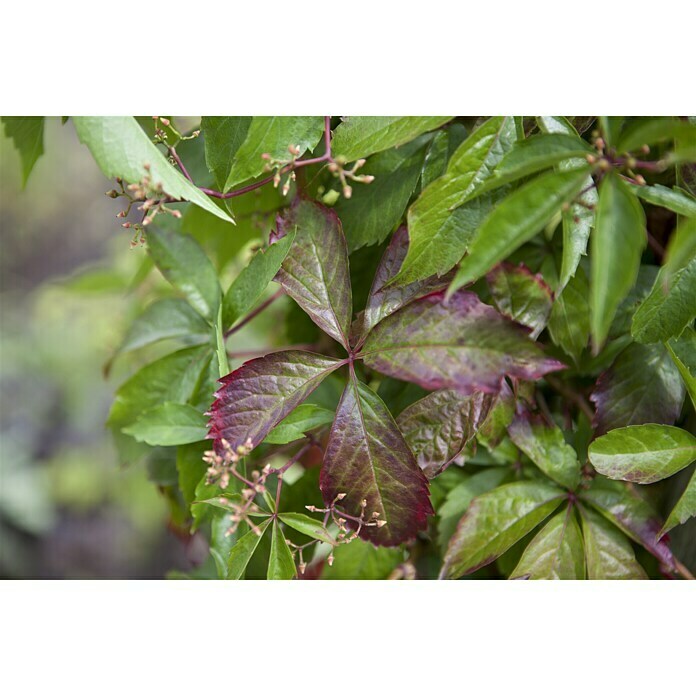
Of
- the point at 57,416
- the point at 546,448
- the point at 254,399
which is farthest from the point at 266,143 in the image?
the point at 57,416

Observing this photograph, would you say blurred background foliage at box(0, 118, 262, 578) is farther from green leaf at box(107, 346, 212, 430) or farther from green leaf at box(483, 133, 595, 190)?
green leaf at box(483, 133, 595, 190)

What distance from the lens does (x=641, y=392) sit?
1.22ft

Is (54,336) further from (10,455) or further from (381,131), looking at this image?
(381,131)

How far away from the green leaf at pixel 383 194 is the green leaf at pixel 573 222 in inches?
3.0

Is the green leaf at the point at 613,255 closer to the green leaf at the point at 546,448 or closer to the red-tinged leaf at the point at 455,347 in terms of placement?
the red-tinged leaf at the point at 455,347

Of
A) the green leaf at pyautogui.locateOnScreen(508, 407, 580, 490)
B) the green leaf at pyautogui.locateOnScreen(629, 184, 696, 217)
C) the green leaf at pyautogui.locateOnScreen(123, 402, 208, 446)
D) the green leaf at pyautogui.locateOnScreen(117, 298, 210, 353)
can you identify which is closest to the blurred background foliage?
the green leaf at pyautogui.locateOnScreen(117, 298, 210, 353)

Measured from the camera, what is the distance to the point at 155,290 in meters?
0.71

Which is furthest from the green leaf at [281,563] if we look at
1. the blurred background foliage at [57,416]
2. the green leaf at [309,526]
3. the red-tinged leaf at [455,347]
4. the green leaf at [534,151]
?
the blurred background foliage at [57,416]

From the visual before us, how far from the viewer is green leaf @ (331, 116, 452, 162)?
32cm

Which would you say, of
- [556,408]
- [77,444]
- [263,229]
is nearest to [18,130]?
[263,229]

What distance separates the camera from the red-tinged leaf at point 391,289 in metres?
0.33

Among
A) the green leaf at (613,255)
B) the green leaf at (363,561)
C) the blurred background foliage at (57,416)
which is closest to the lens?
the green leaf at (613,255)

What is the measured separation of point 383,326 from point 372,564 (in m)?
0.21

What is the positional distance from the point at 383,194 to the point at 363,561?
255 mm
